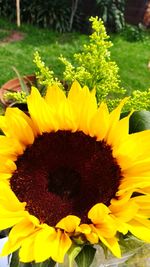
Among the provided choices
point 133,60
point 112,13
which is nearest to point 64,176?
point 133,60

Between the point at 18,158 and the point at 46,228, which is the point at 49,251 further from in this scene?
the point at 18,158

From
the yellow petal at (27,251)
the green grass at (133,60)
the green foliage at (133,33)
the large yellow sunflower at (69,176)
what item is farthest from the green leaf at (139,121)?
the green foliage at (133,33)

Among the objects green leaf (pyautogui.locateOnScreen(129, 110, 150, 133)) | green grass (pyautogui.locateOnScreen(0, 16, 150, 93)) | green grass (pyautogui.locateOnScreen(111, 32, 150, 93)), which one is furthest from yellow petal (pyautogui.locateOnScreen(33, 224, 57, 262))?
green grass (pyautogui.locateOnScreen(111, 32, 150, 93))

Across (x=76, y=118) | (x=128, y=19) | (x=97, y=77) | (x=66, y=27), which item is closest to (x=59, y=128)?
(x=76, y=118)

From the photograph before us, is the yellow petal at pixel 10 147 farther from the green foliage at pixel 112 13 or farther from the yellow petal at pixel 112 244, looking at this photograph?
the green foliage at pixel 112 13

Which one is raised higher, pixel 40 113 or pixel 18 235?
pixel 40 113

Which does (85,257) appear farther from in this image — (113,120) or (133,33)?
(133,33)

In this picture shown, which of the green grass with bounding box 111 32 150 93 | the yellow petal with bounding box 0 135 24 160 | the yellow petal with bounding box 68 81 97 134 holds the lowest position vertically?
the green grass with bounding box 111 32 150 93

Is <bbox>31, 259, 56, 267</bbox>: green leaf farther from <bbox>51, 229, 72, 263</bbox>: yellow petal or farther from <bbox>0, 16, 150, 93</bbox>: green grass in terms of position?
<bbox>0, 16, 150, 93</bbox>: green grass
